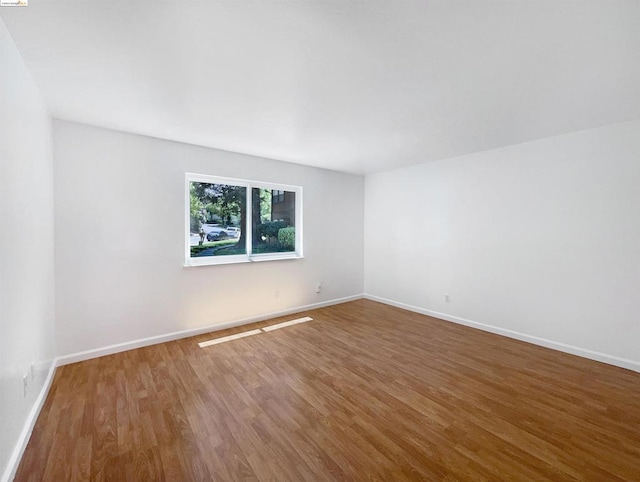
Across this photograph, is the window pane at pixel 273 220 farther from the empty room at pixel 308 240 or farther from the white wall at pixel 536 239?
the white wall at pixel 536 239

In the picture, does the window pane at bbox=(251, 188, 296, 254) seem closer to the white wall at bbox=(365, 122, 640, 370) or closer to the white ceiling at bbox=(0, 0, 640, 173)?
the white ceiling at bbox=(0, 0, 640, 173)

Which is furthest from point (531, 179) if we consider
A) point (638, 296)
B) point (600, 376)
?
point (600, 376)

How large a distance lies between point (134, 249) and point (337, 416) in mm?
2770

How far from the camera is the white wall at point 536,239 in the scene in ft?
9.07

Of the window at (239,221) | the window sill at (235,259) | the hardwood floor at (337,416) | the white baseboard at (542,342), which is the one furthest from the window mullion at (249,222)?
the white baseboard at (542,342)

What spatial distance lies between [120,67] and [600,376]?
474 cm

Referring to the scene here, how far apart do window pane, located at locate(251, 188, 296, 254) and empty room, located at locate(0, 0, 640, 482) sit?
0.04 metres

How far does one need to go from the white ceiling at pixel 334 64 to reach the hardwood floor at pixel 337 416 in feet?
7.99

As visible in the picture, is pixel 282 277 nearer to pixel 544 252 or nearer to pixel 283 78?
pixel 283 78

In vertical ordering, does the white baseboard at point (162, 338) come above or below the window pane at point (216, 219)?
below

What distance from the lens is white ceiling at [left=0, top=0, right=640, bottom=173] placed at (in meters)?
1.37

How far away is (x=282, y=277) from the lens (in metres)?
4.33

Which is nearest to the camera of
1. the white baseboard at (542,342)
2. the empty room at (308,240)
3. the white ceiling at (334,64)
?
the white ceiling at (334,64)

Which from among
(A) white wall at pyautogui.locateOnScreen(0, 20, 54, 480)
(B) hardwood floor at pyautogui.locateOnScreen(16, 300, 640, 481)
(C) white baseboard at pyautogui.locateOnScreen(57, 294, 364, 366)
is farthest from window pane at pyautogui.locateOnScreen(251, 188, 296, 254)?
(A) white wall at pyautogui.locateOnScreen(0, 20, 54, 480)
